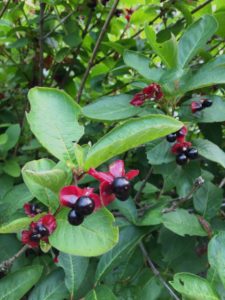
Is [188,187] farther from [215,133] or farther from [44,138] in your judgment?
[44,138]

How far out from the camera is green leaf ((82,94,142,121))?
1168 millimetres

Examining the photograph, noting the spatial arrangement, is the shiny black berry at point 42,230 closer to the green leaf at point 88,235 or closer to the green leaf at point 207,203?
the green leaf at point 88,235

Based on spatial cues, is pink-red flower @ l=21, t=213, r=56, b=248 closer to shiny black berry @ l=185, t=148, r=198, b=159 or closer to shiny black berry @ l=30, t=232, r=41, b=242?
shiny black berry @ l=30, t=232, r=41, b=242

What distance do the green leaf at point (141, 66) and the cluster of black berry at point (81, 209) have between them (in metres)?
0.52

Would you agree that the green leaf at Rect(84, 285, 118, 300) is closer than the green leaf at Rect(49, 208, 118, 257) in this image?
No

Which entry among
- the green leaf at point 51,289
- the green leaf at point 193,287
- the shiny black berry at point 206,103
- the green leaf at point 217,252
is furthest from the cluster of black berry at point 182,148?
the green leaf at point 51,289

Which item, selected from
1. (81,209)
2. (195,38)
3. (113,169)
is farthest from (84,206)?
(195,38)

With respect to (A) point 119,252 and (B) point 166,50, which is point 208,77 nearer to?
(B) point 166,50

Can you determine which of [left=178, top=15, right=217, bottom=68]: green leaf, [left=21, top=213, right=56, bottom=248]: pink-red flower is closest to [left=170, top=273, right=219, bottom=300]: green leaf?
[left=21, top=213, right=56, bottom=248]: pink-red flower

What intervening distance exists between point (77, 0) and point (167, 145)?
78cm

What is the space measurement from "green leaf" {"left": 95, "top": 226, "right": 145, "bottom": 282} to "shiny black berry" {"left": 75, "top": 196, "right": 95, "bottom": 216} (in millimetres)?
370

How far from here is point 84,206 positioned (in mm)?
768

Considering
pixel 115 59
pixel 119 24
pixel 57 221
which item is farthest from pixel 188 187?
pixel 119 24

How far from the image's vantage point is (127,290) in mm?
1169
